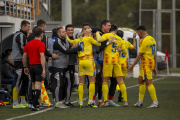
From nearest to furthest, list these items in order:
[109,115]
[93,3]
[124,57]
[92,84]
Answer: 1. [109,115]
2. [92,84]
3. [124,57]
4. [93,3]

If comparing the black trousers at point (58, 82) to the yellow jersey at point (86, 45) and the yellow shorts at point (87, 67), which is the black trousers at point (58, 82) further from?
the yellow jersey at point (86, 45)

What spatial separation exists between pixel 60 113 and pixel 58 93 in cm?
107

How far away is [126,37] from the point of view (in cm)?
2644

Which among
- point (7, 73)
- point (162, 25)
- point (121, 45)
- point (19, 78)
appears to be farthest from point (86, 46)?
point (162, 25)

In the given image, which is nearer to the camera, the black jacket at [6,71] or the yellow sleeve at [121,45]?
the yellow sleeve at [121,45]

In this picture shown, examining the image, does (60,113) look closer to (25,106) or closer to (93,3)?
(25,106)

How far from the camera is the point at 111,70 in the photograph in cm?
955

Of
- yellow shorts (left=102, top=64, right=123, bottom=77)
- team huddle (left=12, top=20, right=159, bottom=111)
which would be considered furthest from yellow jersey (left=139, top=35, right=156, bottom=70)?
yellow shorts (left=102, top=64, right=123, bottom=77)

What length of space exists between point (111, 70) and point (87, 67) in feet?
1.95

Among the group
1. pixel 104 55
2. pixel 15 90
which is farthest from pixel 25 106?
pixel 104 55

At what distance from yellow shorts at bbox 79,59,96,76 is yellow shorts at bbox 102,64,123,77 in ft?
1.03

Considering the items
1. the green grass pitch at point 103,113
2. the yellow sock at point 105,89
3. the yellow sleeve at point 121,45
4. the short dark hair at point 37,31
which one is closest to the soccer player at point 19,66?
the green grass pitch at point 103,113

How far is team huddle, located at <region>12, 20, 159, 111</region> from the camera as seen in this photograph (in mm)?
9180

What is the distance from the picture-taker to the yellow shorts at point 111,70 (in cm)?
956
